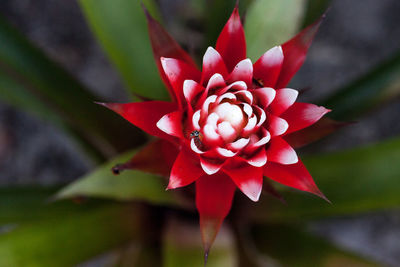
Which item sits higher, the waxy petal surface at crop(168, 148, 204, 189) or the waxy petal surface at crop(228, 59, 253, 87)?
the waxy petal surface at crop(228, 59, 253, 87)

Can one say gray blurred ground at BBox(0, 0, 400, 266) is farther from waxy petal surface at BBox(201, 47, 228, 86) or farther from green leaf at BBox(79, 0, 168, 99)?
waxy petal surface at BBox(201, 47, 228, 86)

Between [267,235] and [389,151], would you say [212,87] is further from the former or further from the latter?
[267,235]

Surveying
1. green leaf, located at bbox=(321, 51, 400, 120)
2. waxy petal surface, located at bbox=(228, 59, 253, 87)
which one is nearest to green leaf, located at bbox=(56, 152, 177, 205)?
waxy petal surface, located at bbox=(228, 59, 253, 87)

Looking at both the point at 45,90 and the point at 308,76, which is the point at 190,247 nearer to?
the point at 45,90

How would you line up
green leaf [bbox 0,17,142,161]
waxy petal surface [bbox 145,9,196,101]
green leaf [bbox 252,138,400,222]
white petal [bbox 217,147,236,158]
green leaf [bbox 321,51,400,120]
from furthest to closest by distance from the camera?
green leaf [bbox 321,51,400,120] → green leaf [bbox 0,17,142,161] → green leaf [bbox 252,138,400,222] → waxy petal surface [bbox 145,9,196,101] → white petal [bbox 217,147,236,158]

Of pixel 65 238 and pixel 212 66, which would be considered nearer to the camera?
pixel 212 66

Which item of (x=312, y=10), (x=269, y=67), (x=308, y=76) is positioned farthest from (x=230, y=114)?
(x=308, y=76)

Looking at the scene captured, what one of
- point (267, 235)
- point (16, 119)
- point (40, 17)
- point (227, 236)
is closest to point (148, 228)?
point (227, 236)
